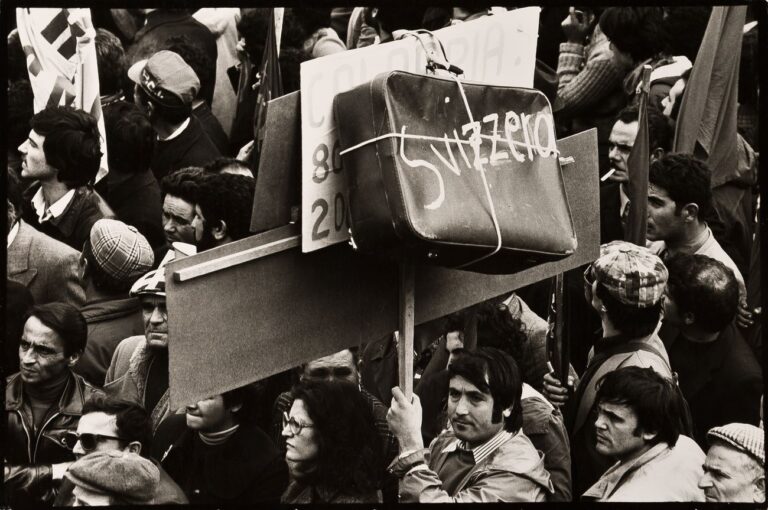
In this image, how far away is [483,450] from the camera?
20.4ft

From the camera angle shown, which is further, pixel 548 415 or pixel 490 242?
pixel 548 415

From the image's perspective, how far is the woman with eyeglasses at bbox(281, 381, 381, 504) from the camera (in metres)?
6.36

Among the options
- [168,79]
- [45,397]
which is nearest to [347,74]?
[45,397]

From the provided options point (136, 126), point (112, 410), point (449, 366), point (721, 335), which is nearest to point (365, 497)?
point (449, 366)

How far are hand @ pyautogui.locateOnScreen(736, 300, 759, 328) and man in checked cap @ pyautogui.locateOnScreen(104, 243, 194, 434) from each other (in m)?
1.97

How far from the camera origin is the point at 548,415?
6418mm

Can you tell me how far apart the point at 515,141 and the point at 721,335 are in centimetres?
134

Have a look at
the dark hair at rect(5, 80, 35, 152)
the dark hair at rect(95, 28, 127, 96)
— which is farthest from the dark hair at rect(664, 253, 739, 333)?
the dark hair at rect(5, 80, 35, 152)

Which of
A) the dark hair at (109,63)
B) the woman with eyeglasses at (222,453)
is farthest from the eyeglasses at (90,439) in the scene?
the dark hair at (109,63)

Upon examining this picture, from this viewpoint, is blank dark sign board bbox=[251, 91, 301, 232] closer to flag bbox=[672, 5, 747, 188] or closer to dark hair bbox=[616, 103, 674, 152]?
dark hair bbox=[616, 103, 674, 152]

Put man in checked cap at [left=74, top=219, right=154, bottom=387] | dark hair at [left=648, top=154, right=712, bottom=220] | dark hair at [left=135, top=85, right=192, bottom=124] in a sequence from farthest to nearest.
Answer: dark hair at [left=135, top=85, right=192, bottom=124] < man in checked cap at [left=74, top=219, right=154, bottom=387] < dark hair at [left=648, top=154, right=712, bottom=220]

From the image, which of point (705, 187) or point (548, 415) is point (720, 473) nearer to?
point (548, 415)

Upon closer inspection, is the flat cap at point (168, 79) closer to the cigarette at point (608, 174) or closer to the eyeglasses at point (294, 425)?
the cigarette at point (608, 174)

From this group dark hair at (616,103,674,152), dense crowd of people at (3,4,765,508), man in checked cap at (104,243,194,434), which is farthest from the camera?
dark hair at (616,103,674,152)
